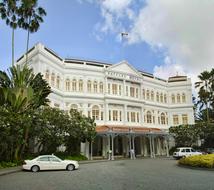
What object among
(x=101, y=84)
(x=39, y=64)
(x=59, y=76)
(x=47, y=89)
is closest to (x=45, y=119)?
(x=47, y=89)

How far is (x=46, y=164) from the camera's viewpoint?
20688mm

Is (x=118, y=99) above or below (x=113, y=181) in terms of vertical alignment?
above

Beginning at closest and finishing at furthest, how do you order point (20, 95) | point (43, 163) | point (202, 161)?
point (202, 161) < point (43, 163) < point (20, 95)

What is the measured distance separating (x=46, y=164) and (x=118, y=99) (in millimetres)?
22080

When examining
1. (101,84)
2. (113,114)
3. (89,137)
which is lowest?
(89,137)

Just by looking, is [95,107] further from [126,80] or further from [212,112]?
[212,112]

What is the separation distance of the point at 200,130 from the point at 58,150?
21302 mm

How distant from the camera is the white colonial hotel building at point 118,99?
3666 cm

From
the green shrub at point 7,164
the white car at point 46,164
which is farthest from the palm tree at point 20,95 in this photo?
the white car at point 46,164

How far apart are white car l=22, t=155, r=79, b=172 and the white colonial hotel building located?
47.8ft

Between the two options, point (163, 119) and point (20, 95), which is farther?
point (163, 119)

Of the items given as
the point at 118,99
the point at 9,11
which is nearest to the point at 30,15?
the point at 9,11

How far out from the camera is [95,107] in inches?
1582

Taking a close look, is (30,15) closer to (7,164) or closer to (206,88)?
(7,164)
